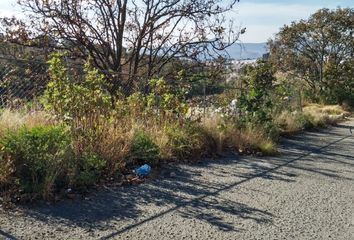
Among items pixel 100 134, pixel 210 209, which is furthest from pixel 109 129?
pixel 210 209

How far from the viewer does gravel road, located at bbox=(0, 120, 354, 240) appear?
4.21 metres

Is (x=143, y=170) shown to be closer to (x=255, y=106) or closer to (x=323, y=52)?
(x=255, y=106)

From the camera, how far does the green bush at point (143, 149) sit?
6.77 meters

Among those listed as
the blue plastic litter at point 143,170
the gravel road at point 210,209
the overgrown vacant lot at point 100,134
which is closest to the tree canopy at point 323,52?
the overgrown vacant lot at point 100,134

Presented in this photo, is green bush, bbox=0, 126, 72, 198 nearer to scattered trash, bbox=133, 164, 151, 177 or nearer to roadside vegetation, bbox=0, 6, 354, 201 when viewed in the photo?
roadside vegetation, bbox=0, 6, 354, 201

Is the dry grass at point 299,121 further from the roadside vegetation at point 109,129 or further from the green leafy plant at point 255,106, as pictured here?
the green leafy plant at point 255,106

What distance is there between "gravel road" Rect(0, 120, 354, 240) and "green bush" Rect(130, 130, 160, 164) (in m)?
0.35

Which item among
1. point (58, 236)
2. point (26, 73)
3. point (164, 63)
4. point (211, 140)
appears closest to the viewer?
point (58, 236)

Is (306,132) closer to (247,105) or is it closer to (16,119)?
(247,105)

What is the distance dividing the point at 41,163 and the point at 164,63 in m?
7.03

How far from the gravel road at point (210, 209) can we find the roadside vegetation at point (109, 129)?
16.5 inches

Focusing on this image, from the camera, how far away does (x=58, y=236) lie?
12.9 ft

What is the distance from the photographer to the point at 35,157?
511cm

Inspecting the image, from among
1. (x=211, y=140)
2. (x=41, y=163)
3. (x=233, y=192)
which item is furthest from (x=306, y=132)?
(x=41, y=163)
